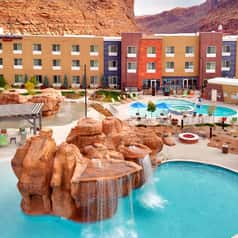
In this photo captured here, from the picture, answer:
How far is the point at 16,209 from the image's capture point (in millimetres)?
15258

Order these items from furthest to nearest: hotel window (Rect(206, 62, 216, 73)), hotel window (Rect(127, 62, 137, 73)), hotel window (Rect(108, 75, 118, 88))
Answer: hotel window (Rect(108, 75, 118, 88)), hotel window (Rect(206, 62, 216, 73)), hotel window (Rect(127, 62, 137, 73))

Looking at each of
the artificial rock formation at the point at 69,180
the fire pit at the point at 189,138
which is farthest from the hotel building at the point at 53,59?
the artificial rock formation at the point at 69,180

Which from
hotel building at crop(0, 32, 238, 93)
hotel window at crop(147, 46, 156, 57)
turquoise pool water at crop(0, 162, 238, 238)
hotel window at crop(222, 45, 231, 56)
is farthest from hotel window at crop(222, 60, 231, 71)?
turquoise pool water at crop(0, 162, 238, 238)

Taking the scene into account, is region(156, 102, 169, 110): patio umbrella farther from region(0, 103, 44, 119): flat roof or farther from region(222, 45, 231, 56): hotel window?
region(0, 103, 44, 119): flat roof

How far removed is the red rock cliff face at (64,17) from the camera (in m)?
73.8

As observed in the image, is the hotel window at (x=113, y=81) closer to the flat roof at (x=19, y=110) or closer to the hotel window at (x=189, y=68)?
the hotel window at (x=189, y=68)

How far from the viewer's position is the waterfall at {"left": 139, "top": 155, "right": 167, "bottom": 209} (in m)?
15.8

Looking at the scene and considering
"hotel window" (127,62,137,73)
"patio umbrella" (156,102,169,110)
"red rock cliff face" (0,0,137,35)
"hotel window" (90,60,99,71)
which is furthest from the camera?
"red rock cliff face" (0,0,137,35)

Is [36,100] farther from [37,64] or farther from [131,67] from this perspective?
[131,67]

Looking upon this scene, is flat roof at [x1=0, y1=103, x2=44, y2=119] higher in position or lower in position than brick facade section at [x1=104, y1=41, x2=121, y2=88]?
lower

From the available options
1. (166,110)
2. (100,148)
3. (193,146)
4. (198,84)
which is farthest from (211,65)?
(100,148)

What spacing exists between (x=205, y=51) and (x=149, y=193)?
33145mm

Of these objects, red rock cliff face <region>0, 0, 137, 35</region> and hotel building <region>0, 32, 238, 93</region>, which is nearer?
hotel building <region>0, 32, 238, 93</region>

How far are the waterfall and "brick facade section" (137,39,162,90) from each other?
29.2m
